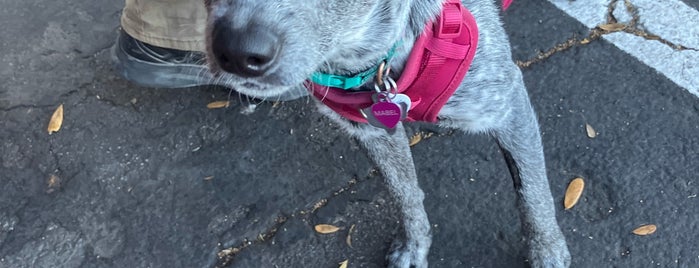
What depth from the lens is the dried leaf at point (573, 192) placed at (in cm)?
294

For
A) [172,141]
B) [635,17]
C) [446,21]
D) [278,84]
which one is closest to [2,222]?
[172,141]

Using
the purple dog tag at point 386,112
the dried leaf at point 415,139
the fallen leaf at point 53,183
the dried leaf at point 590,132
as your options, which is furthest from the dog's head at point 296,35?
the fallen leaf at point 53,183

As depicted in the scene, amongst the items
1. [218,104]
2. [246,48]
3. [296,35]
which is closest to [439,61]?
[296,35]

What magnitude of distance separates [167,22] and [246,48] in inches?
74.7

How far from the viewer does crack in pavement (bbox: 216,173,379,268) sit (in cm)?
299

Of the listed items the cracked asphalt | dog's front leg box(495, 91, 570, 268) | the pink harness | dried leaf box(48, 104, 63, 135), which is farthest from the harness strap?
dried leaf box(48, 104, 63, 135)

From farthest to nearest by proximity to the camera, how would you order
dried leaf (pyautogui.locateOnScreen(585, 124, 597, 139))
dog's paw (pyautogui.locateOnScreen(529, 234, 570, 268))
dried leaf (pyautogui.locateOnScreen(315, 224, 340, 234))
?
dried leaf (pyautogui.locateOnScreen(585, 124, 597, 139)) < dried leaf (pyautogui.locateOnScreen(315, 224, 340, 234)) < dog's paw (pyautogui.locateOnScreen(529, 234, 570, 268))

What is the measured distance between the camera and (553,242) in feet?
8.75

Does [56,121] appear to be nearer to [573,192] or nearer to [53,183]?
[53,183]

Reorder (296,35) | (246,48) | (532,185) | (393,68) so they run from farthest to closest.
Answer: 1. (532,185)
2. (393,68)
3. (296,35)
4. (246,48)

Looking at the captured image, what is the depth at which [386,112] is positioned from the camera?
2.04 m

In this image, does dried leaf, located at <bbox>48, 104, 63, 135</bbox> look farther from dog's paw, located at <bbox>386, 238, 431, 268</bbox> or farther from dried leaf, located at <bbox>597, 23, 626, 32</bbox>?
dried leaf, located at <bbox>597, 23, 626, 32</bbox>

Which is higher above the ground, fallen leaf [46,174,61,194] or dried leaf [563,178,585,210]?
dried leaf [563,178,585,210]

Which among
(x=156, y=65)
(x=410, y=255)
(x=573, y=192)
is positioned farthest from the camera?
(x=156, y=65)
